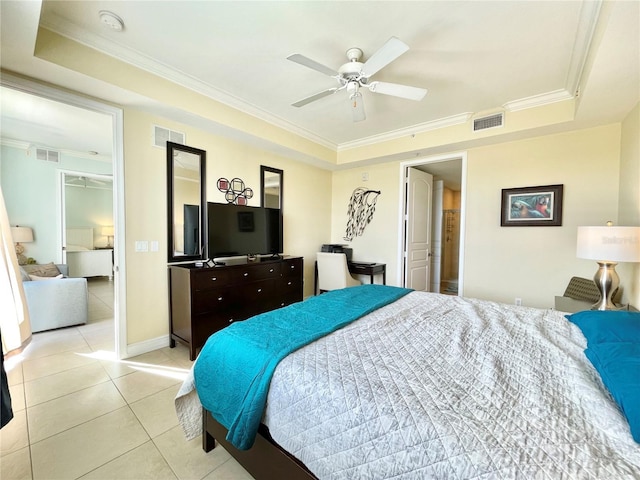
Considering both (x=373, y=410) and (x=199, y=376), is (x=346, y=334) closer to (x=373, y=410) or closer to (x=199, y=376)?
(x=373, y=410)

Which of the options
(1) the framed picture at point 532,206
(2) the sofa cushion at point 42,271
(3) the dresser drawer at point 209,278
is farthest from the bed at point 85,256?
(1) the framed picture at point 532,206

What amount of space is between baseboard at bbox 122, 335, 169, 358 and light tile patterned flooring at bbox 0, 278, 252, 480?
7 centimetres

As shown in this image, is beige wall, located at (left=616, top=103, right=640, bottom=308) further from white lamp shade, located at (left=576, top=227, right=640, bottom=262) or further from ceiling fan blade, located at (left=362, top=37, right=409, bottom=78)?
ceiling fan blade, located at (left=362, top=37, right=409, bottom=78)

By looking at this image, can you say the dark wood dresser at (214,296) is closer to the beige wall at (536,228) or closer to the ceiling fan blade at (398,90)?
the ceiling fan blade at (398,90)

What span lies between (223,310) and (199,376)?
1498 millimetres

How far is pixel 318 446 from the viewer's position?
979mm

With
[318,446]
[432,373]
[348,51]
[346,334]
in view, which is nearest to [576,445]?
[432,373]

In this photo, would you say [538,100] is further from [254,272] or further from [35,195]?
[35,195]

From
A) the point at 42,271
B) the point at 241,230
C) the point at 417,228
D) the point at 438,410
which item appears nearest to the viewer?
the point at 438,410

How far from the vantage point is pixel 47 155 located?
15.6ft

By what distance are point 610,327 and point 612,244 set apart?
1.12 m

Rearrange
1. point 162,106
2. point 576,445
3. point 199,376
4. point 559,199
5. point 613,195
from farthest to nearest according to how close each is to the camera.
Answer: point 559,199 → point 613,195 → point 162,106 → point 199,376 → point 576,445

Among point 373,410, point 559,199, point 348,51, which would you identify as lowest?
point 373,410

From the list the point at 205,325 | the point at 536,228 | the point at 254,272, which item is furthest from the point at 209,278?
the point at 536,228
